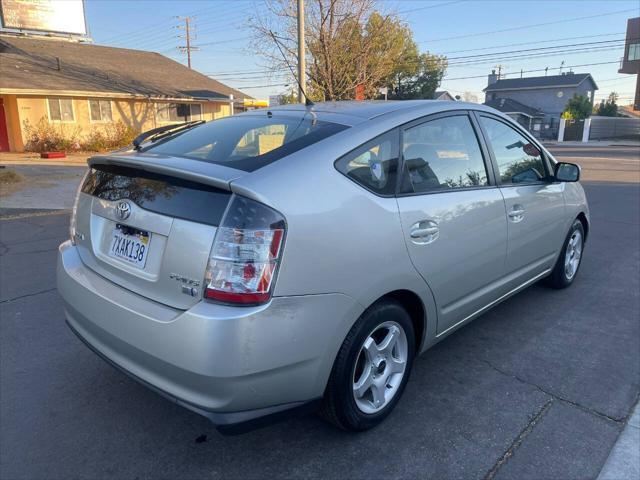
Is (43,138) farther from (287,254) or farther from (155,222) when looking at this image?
(287,254)

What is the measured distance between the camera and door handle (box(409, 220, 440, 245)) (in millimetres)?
2602

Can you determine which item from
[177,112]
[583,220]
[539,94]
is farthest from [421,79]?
[583,220]

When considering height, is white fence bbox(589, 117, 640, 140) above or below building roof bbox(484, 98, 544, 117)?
below

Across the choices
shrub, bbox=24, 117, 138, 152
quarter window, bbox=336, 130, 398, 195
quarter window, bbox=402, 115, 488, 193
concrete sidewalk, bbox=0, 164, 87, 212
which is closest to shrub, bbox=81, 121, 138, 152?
shrub, bbox=24, 117, 138, 152

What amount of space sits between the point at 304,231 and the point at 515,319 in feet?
9.09

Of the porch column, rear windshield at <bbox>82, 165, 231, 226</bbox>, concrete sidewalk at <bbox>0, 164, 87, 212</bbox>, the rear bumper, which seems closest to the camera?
the rear bumper

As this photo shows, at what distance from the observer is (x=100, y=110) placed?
79.5 feet

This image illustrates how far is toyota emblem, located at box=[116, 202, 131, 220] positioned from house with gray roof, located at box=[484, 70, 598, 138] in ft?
177

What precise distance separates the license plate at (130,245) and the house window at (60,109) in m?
23.6

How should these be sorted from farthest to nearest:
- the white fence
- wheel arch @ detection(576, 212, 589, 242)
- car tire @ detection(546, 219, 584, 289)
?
the white fence, wheel arch @ detection(576, 212, 589, 242), car tire @ detection(546, 219, 584, 289)

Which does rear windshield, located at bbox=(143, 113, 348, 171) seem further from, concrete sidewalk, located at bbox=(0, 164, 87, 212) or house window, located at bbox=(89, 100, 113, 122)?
house window, located at bbox=(89, 100, 113, 122)

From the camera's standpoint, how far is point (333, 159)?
92.9 inches

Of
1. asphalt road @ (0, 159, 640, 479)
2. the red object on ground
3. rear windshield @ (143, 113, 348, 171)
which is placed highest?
rear windshield @ (143, 113, 348, 171)

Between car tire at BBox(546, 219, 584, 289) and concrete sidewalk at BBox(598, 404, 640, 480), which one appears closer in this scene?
concrete sidewalk at BBox(598, 404, 640, 480)
